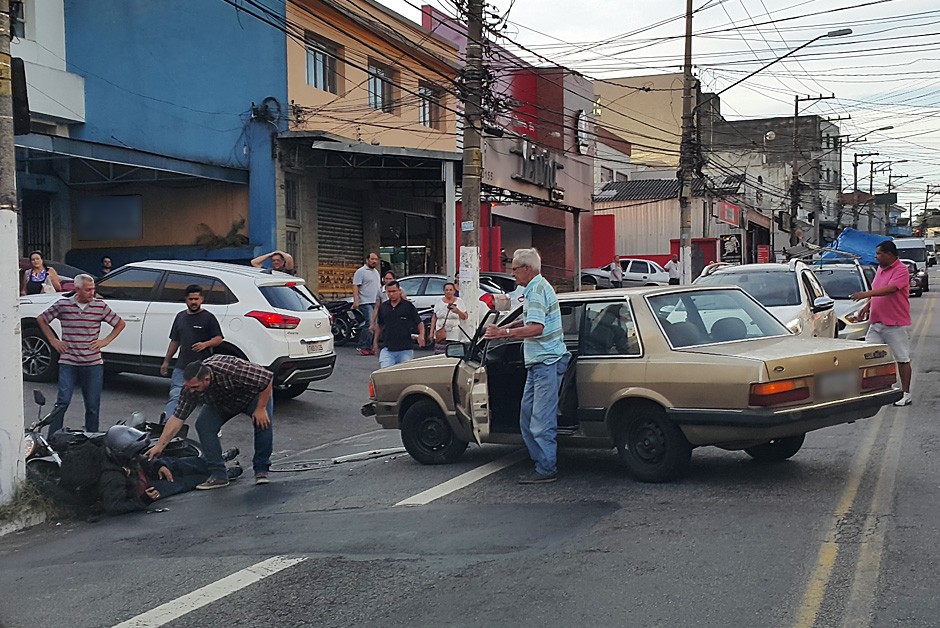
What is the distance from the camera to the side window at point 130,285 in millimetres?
13328

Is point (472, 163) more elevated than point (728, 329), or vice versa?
point (472, 163)

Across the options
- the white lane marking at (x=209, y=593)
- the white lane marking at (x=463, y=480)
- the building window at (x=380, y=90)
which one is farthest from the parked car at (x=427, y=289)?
the white lane marking at (x=209, y=593)

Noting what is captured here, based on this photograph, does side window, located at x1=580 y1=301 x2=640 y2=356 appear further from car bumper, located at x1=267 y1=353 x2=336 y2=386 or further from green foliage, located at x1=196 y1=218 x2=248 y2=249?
green foliage, located at x1=196 y1=218 x2=248 y2=249

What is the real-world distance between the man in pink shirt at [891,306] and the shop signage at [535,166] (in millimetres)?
18030

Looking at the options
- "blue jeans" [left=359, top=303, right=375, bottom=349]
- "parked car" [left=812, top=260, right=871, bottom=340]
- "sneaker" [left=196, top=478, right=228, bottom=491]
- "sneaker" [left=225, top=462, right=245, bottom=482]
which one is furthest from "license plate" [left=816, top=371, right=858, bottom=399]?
"blue jeans" [left=359, top=303, right=375, bottom=349]

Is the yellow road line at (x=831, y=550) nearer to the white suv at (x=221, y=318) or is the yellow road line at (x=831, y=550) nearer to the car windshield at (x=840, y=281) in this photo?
the white suv at (x=221, y=318)

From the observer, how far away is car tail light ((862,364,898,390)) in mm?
7734

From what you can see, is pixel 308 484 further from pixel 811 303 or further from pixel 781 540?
pixel 811 303

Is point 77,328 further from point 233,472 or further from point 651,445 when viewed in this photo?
point 651,445

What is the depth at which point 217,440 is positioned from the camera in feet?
29.7

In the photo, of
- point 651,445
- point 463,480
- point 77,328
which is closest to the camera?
point 651,445

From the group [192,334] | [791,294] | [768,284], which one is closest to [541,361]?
[192,334]

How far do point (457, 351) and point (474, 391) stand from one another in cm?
74

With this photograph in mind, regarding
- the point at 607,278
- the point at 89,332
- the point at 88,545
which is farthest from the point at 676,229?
the point at 88,545
